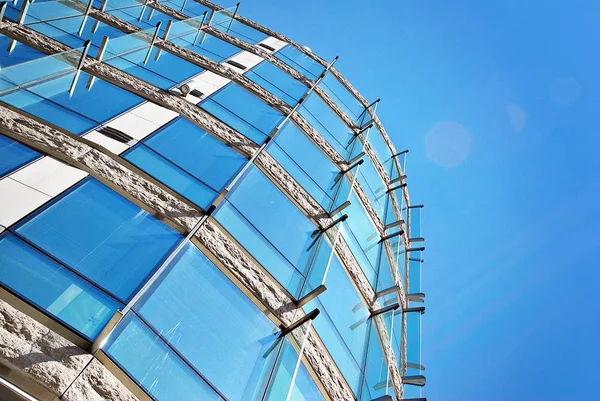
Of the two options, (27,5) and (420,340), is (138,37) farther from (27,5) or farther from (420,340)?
(420,340)

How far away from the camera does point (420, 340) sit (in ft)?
39.7

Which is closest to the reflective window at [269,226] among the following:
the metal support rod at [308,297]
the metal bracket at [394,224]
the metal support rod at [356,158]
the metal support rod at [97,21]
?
the metal support rod at [308,297]

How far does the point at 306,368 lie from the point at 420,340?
4.95 metres

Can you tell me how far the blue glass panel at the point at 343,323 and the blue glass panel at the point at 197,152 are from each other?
3.04m

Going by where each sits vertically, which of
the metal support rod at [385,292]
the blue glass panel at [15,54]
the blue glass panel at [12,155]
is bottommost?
the blue glass panel at [12,155]

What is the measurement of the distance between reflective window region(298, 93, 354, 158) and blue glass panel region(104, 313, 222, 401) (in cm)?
924

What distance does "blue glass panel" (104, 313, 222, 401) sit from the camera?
18.2ft

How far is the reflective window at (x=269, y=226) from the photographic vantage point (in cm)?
887

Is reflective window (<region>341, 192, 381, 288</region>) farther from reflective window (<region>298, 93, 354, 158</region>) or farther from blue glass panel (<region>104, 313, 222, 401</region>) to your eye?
blue glass panel (<region>104, 313, 222, 401</region>)

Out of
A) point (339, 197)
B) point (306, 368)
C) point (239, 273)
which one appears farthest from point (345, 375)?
point (339, 197)

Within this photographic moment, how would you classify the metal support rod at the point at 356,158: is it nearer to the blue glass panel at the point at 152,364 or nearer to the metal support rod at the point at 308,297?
the metal support rod at the point at 308,297

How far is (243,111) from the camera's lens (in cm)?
1209

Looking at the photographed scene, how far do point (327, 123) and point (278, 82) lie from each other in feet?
6.54

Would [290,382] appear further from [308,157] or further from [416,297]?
[416,297]
